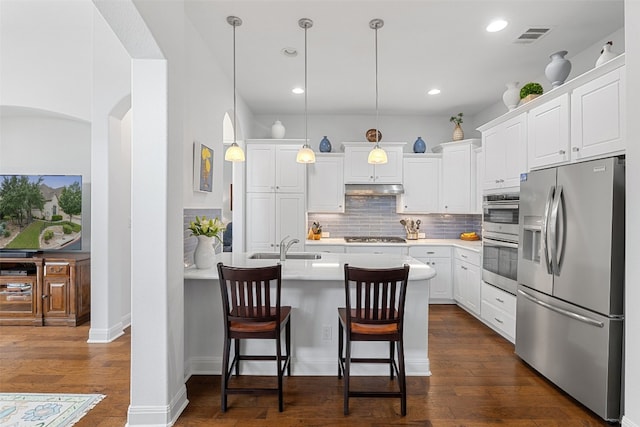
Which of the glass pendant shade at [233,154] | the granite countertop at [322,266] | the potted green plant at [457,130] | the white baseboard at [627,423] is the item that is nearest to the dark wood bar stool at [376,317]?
the granite countertop at [322,266]

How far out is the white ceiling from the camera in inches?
108

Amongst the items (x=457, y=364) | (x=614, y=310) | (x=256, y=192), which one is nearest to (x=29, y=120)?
(x=256, y=192)

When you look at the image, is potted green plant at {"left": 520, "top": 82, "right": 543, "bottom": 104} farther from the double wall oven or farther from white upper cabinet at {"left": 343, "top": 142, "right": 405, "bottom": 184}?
white upper cabinet at {"left": 343, "top": 142, "right": 405, "bottom": 184}

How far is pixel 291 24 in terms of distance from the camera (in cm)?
300

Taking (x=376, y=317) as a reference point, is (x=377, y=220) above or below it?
above

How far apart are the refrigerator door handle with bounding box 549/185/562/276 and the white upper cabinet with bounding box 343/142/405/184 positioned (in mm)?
2866

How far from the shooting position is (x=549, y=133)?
9.78 ft

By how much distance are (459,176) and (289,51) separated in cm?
322

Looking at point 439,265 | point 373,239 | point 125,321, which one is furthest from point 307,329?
point 439,265

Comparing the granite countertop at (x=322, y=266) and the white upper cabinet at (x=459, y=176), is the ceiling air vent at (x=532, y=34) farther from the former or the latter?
the granite countertop at (x=322, y=266)

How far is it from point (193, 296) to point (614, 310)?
3026 millimetres

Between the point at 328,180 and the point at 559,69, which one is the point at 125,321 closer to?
the point at 328,180

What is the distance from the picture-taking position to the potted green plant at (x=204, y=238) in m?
2.94

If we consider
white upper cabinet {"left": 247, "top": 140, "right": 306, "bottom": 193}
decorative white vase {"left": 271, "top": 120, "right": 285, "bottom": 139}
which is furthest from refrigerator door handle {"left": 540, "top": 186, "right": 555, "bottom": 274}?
decorative white vase {"left": 271, "top": 120, "right": 285, "bottom": 139}
